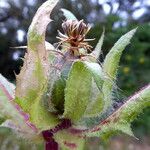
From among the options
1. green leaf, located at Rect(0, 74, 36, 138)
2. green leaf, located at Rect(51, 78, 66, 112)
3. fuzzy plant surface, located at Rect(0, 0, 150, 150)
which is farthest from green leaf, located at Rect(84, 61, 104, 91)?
green leaf, located at Rect(0, 74, 36, 138)

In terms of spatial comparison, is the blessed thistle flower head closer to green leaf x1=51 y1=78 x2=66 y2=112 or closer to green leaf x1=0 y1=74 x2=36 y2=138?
green leaf x1=51 y1=78 x2=66 y2=112

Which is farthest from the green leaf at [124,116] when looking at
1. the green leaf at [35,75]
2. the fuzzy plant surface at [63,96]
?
the green leaf at [35,75]

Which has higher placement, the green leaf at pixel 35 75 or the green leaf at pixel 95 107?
the green leaf at pixel 35 75

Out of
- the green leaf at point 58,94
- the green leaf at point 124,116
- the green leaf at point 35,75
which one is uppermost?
the green leaf at point 35,75

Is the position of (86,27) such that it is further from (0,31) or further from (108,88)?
(0,31)

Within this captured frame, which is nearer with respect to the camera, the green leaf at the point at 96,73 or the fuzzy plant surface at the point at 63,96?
the green leaf at the point at 96,73

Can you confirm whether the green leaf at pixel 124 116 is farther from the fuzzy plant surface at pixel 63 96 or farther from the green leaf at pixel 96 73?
the green leaf at pixel 96 73

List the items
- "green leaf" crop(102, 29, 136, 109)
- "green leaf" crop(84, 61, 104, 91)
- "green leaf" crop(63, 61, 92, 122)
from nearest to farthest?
"green leaf" crop(84, 61, 104, 91) < "green leaf" crop(63, 61, 92, 122) < "green leaf" crop(102, 29, 136, 109)

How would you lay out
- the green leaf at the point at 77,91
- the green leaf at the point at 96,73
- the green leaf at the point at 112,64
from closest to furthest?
the green leaf at the point at 96,73 → the green leaf at the point at 77,91 → the green leaf at the point at 112,64

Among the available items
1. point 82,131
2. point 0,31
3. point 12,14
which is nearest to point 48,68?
point 82,131
